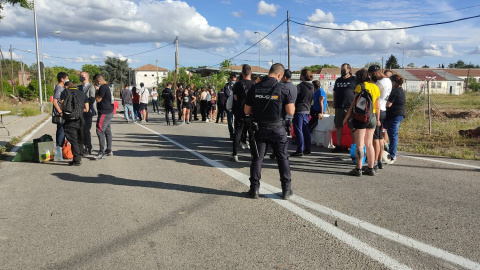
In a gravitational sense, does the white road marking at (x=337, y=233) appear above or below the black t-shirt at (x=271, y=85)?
below

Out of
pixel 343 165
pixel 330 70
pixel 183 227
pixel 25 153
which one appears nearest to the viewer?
pixel 183 227

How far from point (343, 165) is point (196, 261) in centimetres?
475

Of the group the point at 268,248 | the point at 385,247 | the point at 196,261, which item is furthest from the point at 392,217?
the point at 196,261

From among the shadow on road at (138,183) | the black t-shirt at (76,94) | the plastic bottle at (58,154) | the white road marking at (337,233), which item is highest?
the black t-shirt at (76,94)

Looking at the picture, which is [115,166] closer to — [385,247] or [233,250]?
[233,250]

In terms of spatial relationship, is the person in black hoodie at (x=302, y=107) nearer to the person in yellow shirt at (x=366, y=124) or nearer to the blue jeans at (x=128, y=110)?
the person in yellow shirt at (x=366, y=124)

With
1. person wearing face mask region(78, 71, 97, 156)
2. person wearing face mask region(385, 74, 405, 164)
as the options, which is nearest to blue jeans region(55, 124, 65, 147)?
person wearing face mask region(78, 71, 97, 156)

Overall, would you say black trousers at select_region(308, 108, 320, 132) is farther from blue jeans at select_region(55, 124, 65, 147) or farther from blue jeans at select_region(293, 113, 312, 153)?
blue jeans at select_region(55, 124, 65, 147)

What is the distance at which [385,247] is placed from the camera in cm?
349

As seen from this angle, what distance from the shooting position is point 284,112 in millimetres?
5207

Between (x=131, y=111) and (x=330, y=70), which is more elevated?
(x=330, y=70)

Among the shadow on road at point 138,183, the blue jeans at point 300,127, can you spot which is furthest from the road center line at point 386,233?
the blue jeans at point 300,127

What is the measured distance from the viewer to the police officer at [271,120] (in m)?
4.90

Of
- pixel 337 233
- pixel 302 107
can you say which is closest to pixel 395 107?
pixel 302 107
